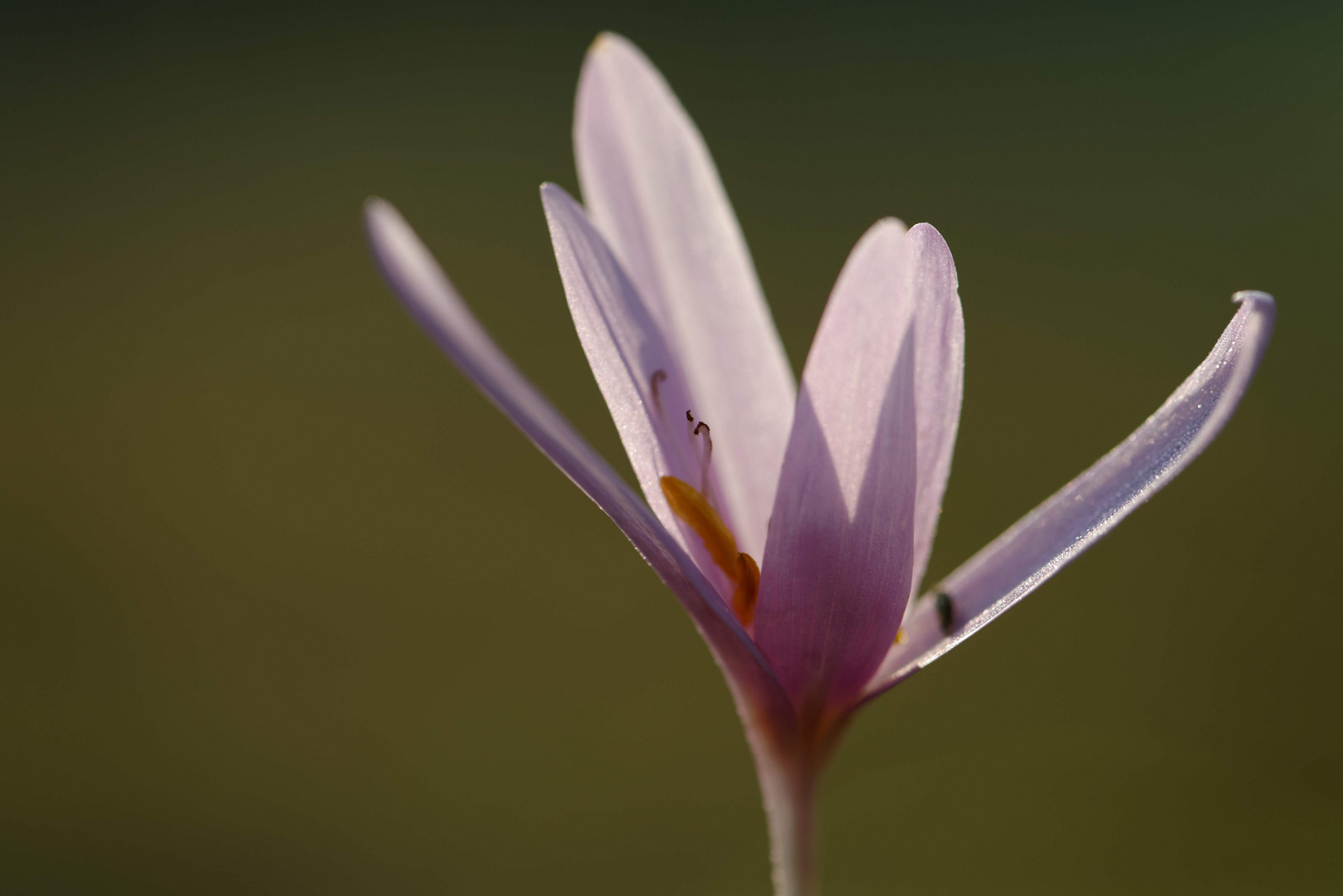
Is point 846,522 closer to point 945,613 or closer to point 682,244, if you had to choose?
point 945,613

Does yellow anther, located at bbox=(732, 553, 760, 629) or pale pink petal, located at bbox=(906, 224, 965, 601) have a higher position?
pale pink petal, located at bbox=(906, 224, 965, 601)

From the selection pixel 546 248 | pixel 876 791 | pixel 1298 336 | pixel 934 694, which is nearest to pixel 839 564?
pixel 876 791

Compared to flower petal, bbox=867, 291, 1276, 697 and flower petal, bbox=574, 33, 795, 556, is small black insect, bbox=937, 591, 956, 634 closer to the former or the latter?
flower petal, bbox=867, 291, 1276, 697

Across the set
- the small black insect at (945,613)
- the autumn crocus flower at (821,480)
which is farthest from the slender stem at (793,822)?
the small black insect at (945,613)

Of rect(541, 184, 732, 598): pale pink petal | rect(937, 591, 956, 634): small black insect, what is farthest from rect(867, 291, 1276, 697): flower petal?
rect(541, 184, 732, 598): pale pink petal

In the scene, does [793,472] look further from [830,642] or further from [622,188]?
[622,188]
